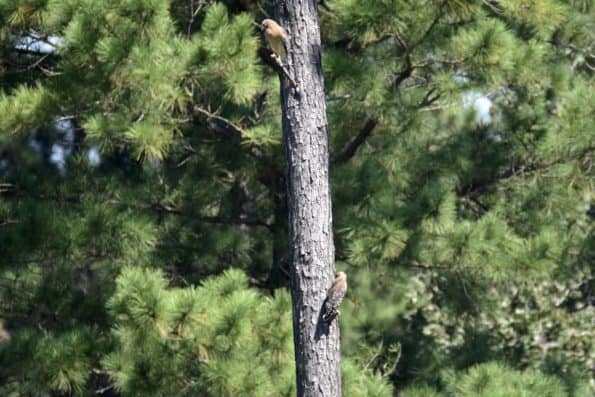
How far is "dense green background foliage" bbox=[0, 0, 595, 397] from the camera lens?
537 cm

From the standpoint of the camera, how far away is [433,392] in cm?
604

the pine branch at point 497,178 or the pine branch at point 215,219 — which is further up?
the pine branch at point 497,178

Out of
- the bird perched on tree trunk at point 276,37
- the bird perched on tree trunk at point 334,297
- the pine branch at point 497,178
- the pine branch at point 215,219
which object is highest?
the bird perched on tree trunk at point 276,37

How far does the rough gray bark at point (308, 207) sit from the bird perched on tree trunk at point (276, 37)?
0.04m

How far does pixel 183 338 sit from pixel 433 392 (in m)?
1.60

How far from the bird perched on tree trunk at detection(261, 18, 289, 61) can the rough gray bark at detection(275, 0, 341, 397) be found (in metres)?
0.04

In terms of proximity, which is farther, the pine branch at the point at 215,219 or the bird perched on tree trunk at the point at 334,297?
the pine branch at the point at 215,219

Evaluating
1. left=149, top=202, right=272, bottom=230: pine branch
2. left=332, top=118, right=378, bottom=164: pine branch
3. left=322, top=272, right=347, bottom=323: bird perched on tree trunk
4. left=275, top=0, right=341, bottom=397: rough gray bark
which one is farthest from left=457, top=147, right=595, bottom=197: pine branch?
left=322, top=272, right=347, bottom=323: bird perched on tree trunk

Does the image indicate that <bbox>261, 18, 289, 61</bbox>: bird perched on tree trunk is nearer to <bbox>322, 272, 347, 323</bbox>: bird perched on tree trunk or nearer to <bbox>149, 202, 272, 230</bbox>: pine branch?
<bbox>322, 272, 347, 323</bbox>: bird perched on tree trunk

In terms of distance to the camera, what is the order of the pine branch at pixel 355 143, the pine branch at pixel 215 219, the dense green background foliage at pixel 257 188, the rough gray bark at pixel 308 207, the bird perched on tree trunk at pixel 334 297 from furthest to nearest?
1. the pine branch at pixel 215 219
2. the pine branch at pixel 355 143
3. the dense green background foliage at pixel 257 188
4. the rough gray bark at pixel 308 207
5. the bird perched on tree trunk at pixel 334 297

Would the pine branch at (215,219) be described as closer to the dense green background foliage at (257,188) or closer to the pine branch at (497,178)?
the dense green background foliage at (257,188)

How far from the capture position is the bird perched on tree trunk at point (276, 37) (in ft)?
15.1

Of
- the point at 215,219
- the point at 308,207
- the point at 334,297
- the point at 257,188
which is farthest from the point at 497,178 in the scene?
the point at 334,297

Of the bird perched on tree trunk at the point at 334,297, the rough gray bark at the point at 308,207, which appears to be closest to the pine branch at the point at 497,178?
the rough gray bark at the point at 308,207
